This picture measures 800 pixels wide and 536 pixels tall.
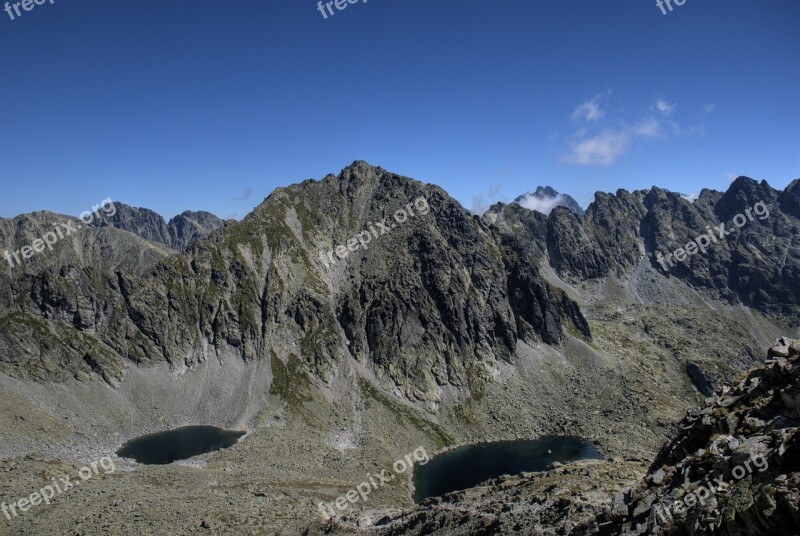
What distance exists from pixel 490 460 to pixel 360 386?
133 feet

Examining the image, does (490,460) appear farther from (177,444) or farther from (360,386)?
(177,444)

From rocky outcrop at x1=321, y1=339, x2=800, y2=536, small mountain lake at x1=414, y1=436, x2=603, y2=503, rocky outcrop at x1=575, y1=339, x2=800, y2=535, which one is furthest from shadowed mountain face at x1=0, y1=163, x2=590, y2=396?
rocky outcrop at x1=575, y1=339, x2=800, y2=535

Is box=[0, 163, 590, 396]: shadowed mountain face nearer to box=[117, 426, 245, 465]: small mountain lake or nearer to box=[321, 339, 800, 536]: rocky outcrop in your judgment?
box=[117, 426, 245, 465]: small mountain lake

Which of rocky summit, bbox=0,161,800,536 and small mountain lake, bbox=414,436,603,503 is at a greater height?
rocky summit, bbox=0,161,800,536

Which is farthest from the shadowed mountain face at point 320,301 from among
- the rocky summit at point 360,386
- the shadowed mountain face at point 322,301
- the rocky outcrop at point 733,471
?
the rocky outcrop at point 733,471

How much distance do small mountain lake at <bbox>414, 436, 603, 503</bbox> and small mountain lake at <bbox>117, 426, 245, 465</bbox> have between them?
4210cm

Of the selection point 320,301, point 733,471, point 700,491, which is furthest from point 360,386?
point 733,471

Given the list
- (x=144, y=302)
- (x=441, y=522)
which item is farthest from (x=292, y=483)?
(x=144, y=302)

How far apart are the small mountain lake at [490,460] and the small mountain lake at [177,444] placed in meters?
42.1

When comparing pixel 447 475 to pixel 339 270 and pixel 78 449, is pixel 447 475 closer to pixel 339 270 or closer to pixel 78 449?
pixel 78 449

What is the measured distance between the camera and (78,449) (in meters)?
91.6

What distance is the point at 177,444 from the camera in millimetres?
100375

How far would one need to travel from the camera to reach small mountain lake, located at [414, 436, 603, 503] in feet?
304

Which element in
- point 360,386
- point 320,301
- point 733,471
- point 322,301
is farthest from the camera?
point 322,301
